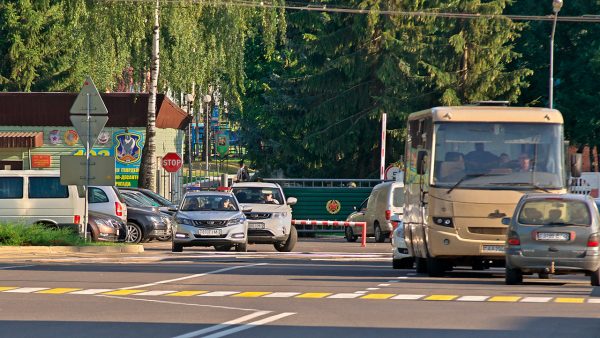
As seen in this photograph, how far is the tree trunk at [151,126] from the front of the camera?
1902 inches

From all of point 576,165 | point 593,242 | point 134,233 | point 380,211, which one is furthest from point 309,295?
point 380,211

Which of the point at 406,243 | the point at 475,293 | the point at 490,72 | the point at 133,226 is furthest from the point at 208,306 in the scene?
the point at 490,72

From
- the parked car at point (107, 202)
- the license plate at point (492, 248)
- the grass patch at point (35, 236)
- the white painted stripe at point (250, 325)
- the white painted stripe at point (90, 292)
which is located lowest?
the white painted stripe at point (90, 292)

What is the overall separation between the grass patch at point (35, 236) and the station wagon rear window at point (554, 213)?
42.4 ft

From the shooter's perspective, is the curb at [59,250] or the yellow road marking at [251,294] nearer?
the yellow road marking at [251,294]

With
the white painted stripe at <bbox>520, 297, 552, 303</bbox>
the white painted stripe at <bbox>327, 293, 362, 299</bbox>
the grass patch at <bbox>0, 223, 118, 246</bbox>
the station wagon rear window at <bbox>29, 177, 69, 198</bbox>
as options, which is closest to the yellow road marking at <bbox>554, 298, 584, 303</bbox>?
the white painted stripe at <bbox>520, 297, 552, 303</bbox>

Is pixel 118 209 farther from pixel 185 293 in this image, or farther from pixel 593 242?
pixel 185 293

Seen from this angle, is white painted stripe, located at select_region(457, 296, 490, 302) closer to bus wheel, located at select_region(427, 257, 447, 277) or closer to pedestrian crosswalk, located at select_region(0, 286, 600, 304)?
pedestrian crosswalk, located at select_region(0, 286, 600, 304)

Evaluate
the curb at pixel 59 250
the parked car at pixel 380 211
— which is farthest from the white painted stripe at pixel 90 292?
the parked car at pixel 380 211

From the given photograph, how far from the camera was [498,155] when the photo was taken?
25.5 meters

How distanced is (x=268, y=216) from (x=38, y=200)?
570 centimetres

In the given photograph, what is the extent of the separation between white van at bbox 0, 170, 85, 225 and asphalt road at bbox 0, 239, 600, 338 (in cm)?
483

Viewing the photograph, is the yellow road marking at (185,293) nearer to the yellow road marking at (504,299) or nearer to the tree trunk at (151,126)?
the yellow road marking at (504,299)

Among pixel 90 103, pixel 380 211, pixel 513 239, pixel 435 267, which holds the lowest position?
pixel 435 267
